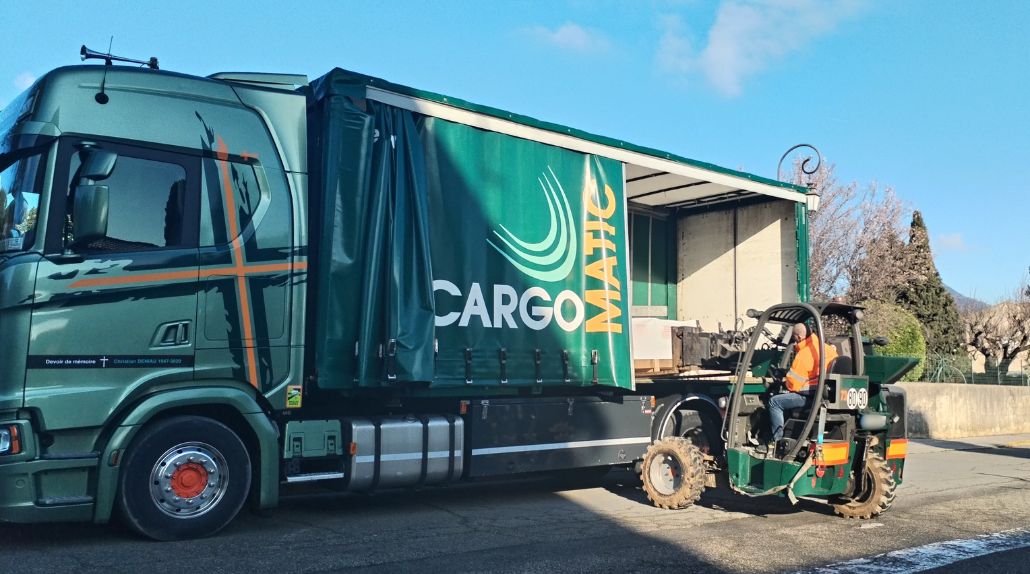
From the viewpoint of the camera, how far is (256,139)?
6.88m

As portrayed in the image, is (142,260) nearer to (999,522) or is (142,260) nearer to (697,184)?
(697,184)

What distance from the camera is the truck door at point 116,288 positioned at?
5.86 meters

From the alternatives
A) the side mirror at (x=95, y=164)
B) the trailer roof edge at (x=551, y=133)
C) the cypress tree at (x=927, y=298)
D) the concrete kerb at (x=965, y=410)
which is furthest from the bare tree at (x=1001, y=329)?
the side mirror at (x=95, y=164)

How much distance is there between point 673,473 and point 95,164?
5.84 meters

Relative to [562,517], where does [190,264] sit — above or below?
above

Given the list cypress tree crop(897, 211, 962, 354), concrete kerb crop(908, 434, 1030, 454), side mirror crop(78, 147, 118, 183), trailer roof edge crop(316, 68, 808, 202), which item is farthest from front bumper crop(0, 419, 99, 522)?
cypress tree crop(897, 211, 962, 354)

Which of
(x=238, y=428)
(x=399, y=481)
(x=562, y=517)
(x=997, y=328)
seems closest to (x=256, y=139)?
(x=238, y=428)

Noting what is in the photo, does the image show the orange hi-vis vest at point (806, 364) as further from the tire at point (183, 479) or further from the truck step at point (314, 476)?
the tire at point (183, 479)

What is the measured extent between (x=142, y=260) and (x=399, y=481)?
9.09 ft

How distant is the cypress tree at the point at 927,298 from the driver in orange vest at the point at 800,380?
69.8 ft

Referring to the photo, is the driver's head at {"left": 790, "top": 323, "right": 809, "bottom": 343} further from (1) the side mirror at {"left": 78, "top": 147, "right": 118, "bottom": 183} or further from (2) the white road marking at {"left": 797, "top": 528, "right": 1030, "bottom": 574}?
(1) the side mirror at {"left": 78, "top": 147, "right": 118, "bottom": 183}

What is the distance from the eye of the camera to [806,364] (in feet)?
27.2

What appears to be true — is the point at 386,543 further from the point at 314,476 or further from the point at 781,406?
the point at 781,406

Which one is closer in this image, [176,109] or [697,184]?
[176,109]
